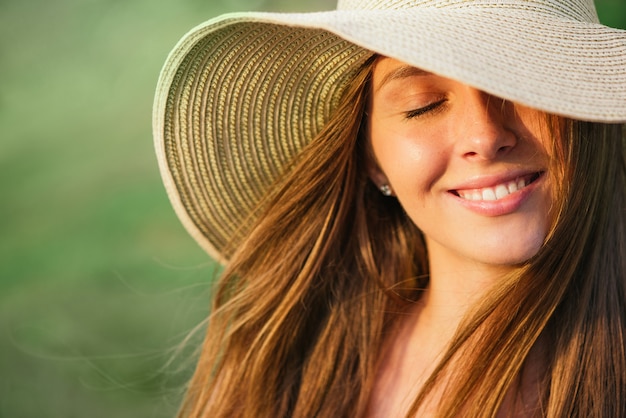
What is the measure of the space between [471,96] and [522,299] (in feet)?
1.32

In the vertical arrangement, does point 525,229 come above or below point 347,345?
above

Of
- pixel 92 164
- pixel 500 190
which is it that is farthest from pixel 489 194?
pixel 92 164

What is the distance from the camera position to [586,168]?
62.4 inches

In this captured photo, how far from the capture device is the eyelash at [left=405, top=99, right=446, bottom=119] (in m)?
1.59

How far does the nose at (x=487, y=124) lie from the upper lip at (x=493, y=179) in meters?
0.05

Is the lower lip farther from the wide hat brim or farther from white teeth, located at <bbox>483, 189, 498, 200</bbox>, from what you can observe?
the wide hat brim

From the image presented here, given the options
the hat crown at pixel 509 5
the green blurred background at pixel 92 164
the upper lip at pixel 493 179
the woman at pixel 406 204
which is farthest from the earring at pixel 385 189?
the green blurred background at pixel 92 164

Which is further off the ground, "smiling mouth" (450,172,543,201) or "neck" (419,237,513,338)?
"smiling mouth" (450,172,543,201)

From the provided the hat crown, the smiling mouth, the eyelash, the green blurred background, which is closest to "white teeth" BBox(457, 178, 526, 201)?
the smiling mouth

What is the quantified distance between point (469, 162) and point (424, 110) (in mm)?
132

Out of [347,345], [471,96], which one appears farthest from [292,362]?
[471,96]

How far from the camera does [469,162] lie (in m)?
1.58

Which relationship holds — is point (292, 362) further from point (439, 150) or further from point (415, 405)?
point (439, 150)

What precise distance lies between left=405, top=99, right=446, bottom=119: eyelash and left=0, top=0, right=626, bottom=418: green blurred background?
215 cm
